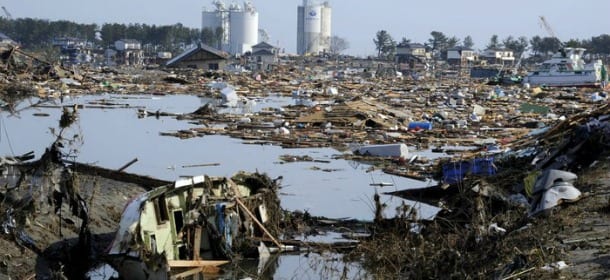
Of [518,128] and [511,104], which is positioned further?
[511,104]

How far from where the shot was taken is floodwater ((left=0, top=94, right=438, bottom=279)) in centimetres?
1712

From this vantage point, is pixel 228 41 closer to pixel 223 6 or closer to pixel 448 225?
pixel 223 6

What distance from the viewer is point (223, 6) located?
14962cm

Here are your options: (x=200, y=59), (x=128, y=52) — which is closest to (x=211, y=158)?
(x=200, y=59)

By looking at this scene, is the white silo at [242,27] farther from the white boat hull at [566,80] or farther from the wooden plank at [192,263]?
the wooden plank at [192,263]

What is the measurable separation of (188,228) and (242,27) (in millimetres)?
129364

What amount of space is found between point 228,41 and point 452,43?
35.6 m

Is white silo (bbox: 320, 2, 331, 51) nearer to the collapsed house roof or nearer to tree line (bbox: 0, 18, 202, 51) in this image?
tree line (bbox: 0, 18, 202, 51)

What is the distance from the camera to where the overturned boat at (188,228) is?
10.9 metres

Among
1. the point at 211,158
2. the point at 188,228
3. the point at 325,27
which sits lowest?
the point at 211,158

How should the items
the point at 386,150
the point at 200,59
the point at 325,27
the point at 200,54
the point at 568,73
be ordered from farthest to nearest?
the point at 325,27
the point at 200,59
the point at 200,54
the point at 568,73
the point at 386,150

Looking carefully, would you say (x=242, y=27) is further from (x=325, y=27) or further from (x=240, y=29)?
(x=325, y=27)

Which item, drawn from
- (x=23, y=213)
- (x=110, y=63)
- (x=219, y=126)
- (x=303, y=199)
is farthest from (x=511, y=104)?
(x=110, y=63)

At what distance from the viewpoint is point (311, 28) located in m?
159
